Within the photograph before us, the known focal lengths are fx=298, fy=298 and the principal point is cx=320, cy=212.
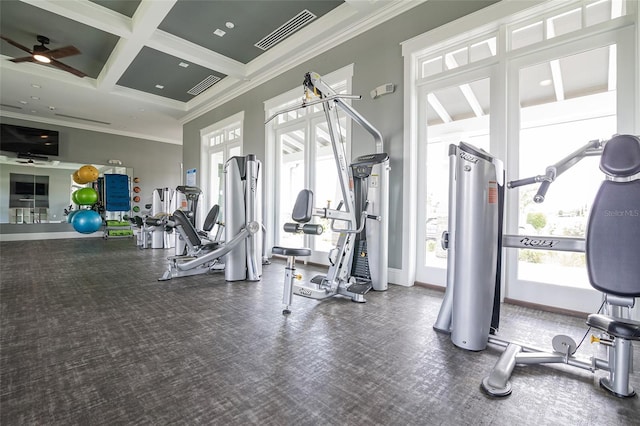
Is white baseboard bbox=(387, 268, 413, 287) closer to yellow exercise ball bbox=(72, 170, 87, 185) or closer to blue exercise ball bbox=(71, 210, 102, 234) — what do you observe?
blue exercise ball bbox=(71, 210, 102, 234)

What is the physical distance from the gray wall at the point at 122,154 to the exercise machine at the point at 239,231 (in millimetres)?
8703

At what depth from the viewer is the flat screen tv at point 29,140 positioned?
28.4 ft

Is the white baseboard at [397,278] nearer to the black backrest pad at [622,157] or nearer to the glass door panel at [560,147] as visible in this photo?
the glass door panel at [560,147]

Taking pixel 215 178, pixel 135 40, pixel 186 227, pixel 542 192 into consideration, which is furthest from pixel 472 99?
pixel 215 178

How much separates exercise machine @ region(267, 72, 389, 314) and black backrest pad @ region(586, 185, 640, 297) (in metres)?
1.87

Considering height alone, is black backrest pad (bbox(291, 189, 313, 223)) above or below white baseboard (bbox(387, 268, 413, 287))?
above

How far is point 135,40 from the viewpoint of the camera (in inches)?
193

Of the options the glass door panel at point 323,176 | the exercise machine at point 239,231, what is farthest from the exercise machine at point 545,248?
the glass door panel at point 323,176

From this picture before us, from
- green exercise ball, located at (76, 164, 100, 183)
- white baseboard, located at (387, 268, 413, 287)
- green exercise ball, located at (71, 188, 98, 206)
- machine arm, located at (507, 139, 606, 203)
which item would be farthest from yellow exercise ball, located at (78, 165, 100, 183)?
machine arm, located at (507, 139, 606, 203)

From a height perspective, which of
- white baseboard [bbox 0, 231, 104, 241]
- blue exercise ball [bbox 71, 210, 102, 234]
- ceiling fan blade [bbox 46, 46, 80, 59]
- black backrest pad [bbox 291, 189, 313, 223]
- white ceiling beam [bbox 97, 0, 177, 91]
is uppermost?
white ceiling beam [bbox 97, 0, 177, 91]

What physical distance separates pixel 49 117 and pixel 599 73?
12.7m

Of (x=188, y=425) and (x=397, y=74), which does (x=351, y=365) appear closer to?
Answer: (x=188, y=425)

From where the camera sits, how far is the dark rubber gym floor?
1331 mm

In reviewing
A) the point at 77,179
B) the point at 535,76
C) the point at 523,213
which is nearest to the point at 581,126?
the point at 535,76
